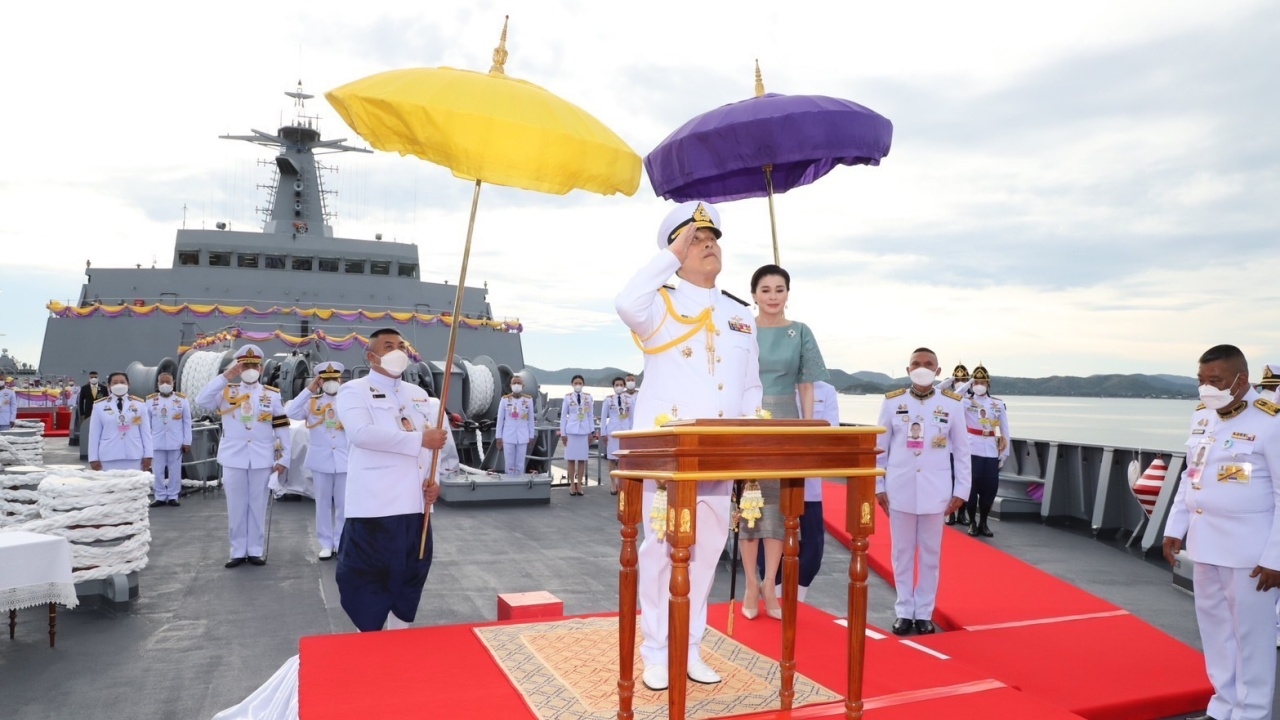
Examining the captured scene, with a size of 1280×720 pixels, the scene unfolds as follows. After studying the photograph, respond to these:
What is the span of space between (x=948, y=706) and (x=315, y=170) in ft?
100

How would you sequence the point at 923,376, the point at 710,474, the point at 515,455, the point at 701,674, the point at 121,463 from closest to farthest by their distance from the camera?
1. the point at 710,474
2. the point at 701,674
3. the point at 923,376
4. the point at 121,463
5. the point at 515,455

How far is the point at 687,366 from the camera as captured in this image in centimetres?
303

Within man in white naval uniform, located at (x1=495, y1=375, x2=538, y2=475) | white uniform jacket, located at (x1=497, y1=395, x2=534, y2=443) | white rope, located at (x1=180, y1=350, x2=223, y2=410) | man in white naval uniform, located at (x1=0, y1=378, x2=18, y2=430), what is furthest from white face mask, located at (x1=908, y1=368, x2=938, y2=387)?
man in white naval uniform, located at (x1=0, y1=378, x2=18, y2=430)

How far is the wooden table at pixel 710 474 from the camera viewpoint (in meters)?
2.35

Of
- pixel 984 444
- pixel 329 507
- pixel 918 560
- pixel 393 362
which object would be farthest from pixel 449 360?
pixel 984 444

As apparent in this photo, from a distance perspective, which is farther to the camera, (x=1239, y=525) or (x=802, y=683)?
(x=1239, y=525)

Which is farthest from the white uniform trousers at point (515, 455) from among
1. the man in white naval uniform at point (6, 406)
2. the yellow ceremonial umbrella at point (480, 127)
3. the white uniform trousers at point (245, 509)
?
the man in white naval uniform at point (6, 406)

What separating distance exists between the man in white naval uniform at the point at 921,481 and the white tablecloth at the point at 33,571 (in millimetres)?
4540

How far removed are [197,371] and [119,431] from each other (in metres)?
6.53

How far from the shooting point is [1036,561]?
732 centimetres

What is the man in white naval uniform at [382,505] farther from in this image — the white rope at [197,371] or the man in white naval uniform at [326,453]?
the white rope at [197,371]

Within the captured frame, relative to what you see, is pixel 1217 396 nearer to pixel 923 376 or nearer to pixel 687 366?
pixel 923 376

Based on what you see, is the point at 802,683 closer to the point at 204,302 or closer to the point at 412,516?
the point at 412,516

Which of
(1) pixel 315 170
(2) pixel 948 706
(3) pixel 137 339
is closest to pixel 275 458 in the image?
(2) pixel 948 706
